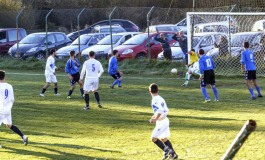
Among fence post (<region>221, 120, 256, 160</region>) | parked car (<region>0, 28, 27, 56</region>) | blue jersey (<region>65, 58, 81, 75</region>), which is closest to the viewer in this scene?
fence post (<region>221, 120, 256, 160</region>)

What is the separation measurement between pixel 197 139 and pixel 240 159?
93.3 inches

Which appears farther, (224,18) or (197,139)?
(224,18)

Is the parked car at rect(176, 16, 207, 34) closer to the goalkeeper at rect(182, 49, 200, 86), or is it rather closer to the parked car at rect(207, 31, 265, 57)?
the parked car at rect(207, 31, 265, 57)

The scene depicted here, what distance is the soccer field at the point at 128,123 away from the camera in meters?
12.2

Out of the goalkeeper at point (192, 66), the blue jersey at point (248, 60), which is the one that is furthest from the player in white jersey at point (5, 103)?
the goalkeeper at point (192, 66)

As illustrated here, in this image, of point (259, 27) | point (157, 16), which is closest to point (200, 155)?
point (259, 27)

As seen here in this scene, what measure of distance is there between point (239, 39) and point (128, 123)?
12.0 metres

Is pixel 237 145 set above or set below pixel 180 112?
above

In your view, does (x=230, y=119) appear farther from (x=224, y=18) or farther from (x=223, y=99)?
(x=224, y=18)

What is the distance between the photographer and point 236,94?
21.4 m

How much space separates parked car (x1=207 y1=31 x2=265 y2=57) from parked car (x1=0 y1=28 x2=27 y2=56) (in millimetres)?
14758

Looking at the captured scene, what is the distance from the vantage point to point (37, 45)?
34.2 meters

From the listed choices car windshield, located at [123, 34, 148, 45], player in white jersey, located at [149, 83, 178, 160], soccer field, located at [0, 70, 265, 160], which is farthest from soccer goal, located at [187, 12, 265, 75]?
player in white jersey, located at [149, 83, 178, 160]

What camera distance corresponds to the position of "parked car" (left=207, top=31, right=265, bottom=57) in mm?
26000
